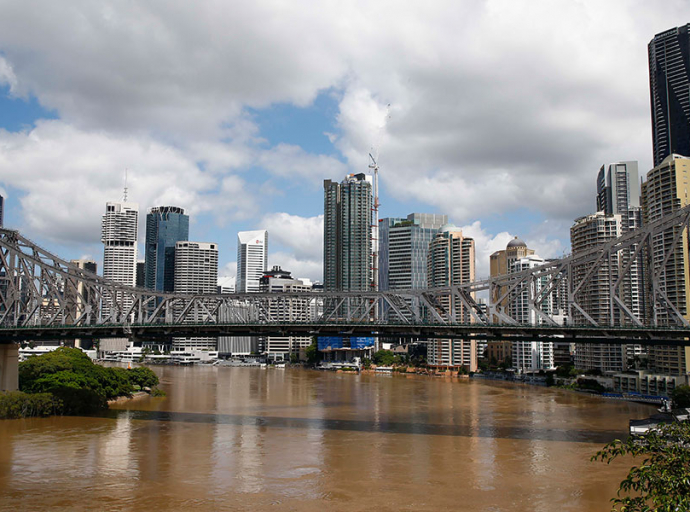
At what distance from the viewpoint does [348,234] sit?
148 metres

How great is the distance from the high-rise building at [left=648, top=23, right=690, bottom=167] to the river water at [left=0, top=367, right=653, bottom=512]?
76210mm

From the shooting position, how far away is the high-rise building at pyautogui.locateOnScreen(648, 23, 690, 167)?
106000mm

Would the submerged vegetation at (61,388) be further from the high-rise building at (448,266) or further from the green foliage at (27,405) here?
the high-rise building at (448,266)

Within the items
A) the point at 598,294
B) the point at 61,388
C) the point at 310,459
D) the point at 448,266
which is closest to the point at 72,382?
the point at 61,388

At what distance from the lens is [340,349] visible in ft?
406

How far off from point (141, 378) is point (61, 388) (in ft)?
46.6

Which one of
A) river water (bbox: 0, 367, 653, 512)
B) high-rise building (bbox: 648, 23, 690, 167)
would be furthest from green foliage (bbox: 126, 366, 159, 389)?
high-rise building (bbox: 648, 23, 690, 167)

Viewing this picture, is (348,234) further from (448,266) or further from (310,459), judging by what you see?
(310,459)

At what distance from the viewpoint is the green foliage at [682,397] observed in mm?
46703

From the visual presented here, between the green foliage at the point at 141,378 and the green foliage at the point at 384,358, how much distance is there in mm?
60901

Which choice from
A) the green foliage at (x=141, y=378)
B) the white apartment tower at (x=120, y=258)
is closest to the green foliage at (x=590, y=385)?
the green foliage at (x=141, y=378)

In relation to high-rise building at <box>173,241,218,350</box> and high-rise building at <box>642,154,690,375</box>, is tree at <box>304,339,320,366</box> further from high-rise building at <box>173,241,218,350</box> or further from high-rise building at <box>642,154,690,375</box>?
high-rise building at <box>642,154,690,375</box>

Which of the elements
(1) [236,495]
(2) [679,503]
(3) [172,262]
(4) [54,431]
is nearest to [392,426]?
(1) [236,495]

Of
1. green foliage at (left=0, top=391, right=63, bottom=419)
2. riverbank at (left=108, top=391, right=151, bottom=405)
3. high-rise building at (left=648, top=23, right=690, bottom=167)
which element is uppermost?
high-rise building at (left=648, top=23, right=690, bottom=167)
